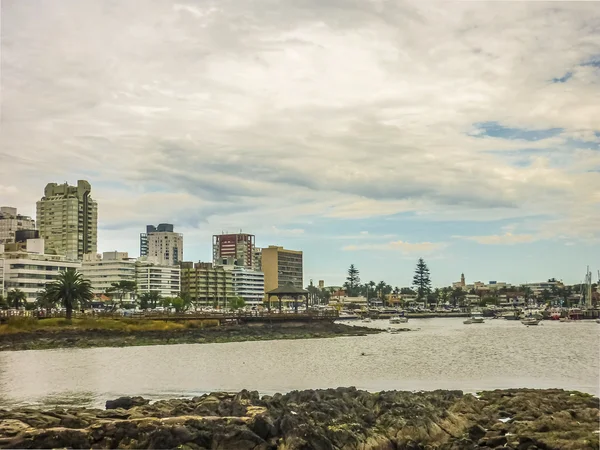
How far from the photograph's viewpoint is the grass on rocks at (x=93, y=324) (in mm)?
79062

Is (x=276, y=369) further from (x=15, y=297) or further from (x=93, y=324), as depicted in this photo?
(x=15, y=297)

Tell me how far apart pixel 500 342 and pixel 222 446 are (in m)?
69.1

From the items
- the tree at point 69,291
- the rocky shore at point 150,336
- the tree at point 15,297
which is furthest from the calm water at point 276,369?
the tree at point 15,297

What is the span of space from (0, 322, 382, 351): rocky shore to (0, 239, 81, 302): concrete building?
2029 inches

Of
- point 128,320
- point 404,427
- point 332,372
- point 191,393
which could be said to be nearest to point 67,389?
point 191,393

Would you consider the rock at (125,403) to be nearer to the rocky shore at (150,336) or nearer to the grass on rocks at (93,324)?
the rocky shore at (150,336)

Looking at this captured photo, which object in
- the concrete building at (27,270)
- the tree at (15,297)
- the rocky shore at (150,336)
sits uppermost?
the concrete building at (27,270)

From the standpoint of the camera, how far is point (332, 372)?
162ft

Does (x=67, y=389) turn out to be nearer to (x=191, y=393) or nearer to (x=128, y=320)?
(x=191, y=393)

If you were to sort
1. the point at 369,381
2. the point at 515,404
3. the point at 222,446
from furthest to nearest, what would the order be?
the point at 369,381 < the point at 515,404 < the point at 222,446

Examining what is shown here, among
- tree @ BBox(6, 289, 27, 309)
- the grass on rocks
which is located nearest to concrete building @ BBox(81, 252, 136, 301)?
tree @ BBox(6, 289, 27, 309)

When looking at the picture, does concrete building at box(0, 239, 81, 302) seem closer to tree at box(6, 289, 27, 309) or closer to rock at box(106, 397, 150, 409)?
tree at box(6, 289, 27, 309)

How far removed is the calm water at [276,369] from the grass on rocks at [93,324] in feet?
38.8

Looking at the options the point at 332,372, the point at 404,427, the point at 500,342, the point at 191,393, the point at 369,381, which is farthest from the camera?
the point at 500,342
